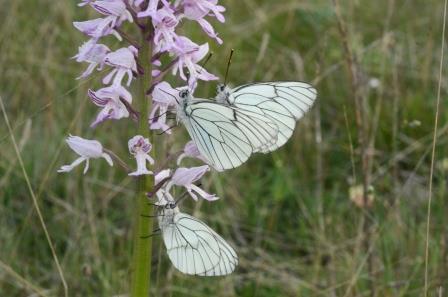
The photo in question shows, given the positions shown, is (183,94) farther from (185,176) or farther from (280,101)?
A: (280,101)

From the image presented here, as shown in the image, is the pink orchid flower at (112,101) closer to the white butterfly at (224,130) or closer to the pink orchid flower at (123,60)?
the pink orchid flower at (123,60)

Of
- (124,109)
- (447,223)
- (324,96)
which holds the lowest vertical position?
(447,223)

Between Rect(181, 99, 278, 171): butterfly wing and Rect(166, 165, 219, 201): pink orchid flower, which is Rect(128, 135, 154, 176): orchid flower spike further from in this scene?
Rect(181, 99, 278, 171): butterfly wing

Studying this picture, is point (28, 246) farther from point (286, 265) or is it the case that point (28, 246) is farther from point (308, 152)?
point (308, 152)

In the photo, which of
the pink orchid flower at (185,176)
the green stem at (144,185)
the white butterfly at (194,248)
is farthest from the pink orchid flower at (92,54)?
the white butterfly at (194,248)

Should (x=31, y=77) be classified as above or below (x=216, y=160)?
above

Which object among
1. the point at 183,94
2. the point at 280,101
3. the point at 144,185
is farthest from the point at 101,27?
the point at 280,101

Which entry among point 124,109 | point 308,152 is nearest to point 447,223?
point 308,152

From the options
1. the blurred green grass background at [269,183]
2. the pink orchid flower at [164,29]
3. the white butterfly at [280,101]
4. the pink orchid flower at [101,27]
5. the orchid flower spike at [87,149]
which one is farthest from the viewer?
the blurred green grass background at [269,183]

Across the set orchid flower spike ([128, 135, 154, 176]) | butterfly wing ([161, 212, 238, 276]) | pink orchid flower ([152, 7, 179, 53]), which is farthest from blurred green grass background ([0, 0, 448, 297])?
pink orchid flower ([152, 7, 179, 53])
